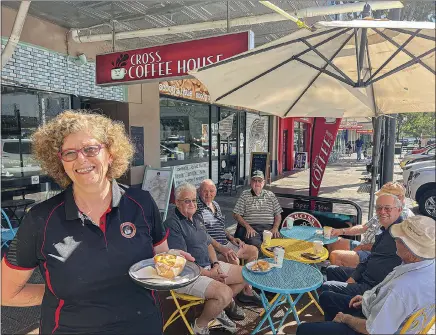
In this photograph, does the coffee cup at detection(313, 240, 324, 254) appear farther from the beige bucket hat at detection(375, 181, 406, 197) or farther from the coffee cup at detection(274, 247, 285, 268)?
the beige bucket hat at detection(375, 181, 406, 197)

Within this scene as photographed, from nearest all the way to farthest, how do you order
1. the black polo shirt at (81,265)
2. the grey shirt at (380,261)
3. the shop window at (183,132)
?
1. the black polo shirt at (81,265)
2. the grey shirt at (380,261)
3. the shop window at (183,132)

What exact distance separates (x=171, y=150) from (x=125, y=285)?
22.2 feet

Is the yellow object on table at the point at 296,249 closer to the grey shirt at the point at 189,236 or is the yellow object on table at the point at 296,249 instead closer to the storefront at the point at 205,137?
the grey shirt at the point at 189,236

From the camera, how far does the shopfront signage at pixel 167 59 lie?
11.2 ft

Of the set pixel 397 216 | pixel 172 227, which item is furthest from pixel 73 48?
pixel 397 216

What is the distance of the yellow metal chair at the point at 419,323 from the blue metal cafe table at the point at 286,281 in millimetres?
1328

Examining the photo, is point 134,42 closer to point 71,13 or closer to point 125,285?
point 71,13

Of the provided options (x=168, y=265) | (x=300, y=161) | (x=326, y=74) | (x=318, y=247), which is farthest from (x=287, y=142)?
(x=168, y=265)

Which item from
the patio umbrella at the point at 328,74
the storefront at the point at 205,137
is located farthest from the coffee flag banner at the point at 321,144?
the storefront at the point at 205,137

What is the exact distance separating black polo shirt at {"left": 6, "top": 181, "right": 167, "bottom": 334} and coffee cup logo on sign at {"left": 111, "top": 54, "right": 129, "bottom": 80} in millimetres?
3162

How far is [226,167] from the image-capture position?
34.0ft

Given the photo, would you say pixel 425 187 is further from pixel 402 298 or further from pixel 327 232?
pixel 327 232

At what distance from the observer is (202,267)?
9.70ft

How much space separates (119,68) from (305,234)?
10.8ft
